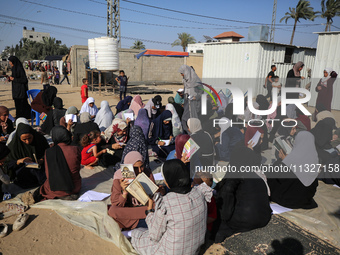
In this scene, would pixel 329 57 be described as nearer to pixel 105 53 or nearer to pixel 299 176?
pixel 299 176

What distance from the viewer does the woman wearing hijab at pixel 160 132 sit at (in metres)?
5.38

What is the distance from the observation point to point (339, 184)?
13.3 feet

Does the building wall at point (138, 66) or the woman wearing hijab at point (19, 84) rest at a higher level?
the building wall at point (138, 66)

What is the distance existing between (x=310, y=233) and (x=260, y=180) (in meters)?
0.91

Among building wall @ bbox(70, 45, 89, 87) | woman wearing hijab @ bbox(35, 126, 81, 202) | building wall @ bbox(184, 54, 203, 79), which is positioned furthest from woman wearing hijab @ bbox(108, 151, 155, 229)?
building wall @ bbox(184, 54, 203, 79)

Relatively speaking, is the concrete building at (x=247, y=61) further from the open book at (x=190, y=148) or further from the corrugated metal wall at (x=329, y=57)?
the open book at (x=190, y=148)

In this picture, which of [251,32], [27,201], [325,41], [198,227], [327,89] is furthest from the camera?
[251,32]

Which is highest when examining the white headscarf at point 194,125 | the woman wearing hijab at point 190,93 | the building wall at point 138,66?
the building wall at point 138,66

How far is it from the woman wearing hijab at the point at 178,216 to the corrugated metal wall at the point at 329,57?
973cm

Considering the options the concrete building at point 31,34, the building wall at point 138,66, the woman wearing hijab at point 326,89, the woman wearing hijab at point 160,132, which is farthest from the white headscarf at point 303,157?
the concrete building at point 31,34

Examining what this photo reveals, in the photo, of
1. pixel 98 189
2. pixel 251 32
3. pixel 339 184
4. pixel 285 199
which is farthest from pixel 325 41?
pixel 98 189

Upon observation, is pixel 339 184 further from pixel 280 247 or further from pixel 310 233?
pixel 280 247

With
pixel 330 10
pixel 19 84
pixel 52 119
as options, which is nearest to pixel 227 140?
pixel 52 119

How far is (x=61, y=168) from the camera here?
335 cm
